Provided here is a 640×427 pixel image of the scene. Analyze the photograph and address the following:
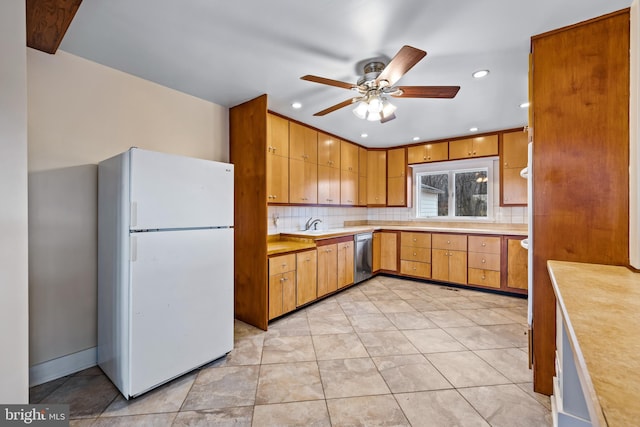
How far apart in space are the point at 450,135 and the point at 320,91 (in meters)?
2.52

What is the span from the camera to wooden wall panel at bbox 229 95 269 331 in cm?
264

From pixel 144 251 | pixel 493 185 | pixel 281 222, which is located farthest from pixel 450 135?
pixel 144 251

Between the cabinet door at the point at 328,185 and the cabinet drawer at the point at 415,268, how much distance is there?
5.05ft

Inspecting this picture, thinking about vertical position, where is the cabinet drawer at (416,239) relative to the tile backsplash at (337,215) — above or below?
below

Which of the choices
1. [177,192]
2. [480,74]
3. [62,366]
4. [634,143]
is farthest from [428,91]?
[62,366]

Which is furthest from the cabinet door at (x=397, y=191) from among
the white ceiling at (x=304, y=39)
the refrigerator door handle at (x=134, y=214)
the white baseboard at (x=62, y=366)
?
the white baseboard at (x=62, y=366)

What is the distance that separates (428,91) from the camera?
2014 millimetres

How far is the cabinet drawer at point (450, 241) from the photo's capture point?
394 centimetres

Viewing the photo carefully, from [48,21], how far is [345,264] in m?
3.50

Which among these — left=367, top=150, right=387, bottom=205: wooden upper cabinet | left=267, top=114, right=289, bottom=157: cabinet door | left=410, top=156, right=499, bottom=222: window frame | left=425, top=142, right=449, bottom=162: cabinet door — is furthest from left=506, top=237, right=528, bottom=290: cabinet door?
left=267, top=114, right=289, bottom=157: cabinet door

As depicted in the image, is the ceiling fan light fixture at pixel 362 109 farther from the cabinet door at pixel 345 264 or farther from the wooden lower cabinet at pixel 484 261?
the wooden lower cabinet at pixel 484 261

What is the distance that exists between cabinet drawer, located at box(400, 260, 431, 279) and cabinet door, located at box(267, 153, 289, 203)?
7.74ft

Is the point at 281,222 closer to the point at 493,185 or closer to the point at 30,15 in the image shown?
the point at 30,15

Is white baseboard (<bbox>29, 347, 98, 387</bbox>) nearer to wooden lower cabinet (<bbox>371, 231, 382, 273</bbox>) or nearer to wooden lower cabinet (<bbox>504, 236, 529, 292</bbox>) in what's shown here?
wooden lower cabinet (<bbox>371, 231, 382, 273</bbox>)
